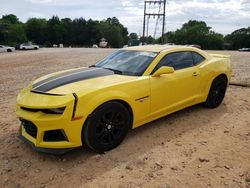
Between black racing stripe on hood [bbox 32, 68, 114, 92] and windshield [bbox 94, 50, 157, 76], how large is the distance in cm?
25

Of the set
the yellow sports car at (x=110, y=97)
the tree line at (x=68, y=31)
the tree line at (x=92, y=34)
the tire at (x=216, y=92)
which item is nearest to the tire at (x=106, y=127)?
the yellow sports car at (x=110, y=97)

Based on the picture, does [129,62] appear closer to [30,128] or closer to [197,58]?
[197,58]

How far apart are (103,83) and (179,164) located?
1.49 meters

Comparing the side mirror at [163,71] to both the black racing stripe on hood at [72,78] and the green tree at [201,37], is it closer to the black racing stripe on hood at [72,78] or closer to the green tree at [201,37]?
the black racing stripe on hood at [72,78]

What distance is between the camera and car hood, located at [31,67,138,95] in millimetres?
3457

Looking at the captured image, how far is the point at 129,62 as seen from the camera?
4.43m

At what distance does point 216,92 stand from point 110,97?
2867 mm

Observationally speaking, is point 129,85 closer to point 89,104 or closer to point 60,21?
point 89,104

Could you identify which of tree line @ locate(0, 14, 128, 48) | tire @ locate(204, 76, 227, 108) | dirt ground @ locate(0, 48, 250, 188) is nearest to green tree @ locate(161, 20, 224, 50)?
tree line @ locate(0, 14, 128, 48)

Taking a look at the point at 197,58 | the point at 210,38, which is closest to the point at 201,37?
the point at 210,38

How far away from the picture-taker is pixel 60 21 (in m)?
102

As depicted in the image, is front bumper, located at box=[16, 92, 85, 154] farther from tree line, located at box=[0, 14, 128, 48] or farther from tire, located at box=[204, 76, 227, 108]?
tree line, located at box=[0, 14, 128, 48]

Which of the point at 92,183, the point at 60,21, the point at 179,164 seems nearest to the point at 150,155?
the point at 179,164

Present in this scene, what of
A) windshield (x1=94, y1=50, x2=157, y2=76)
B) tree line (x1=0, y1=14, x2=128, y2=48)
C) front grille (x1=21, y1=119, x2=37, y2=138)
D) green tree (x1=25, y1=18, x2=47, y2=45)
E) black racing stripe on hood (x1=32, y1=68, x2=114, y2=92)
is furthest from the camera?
tree line (x1=0, y1=14, x2=128, y2=48)
